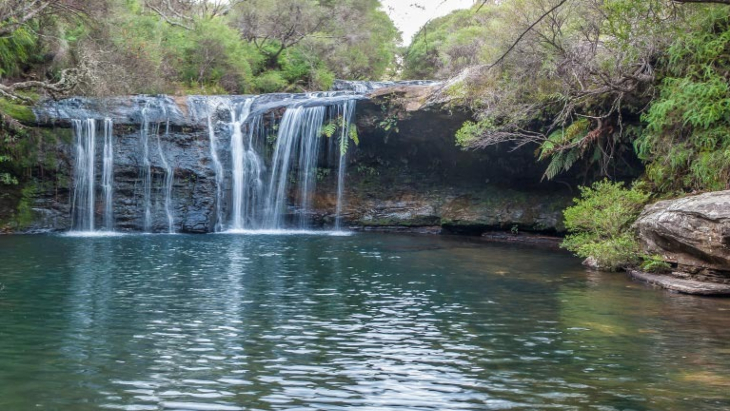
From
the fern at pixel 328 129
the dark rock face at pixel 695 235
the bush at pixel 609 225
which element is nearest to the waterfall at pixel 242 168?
the fern at pixel 328 129

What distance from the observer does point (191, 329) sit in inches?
336

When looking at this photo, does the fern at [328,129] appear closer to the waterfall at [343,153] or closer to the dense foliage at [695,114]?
the waterfall at [343,153]

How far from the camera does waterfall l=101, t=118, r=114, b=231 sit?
2325 centimetres

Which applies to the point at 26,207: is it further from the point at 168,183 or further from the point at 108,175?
the point at 168,183

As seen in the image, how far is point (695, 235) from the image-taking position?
11680 mm

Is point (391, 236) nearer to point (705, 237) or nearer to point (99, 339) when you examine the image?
point (705, 237)

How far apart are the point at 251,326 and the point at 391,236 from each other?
13752 millimetres

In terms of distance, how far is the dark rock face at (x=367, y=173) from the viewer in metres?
22.5

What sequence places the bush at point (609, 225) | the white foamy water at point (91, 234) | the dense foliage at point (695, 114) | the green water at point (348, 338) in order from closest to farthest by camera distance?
the green water at point (348, 338) < the dense foliage at point (695, 114) < the bush at point (609, 225) < the white foamy water at point (91, 234)

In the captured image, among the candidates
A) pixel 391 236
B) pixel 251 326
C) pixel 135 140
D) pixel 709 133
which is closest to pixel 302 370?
pixel 251 326

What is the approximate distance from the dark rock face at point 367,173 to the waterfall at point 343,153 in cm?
20

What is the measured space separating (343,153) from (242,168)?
3.81m

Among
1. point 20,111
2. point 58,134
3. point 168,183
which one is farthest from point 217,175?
point 20,111

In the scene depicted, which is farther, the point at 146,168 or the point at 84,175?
the point at 146,168
